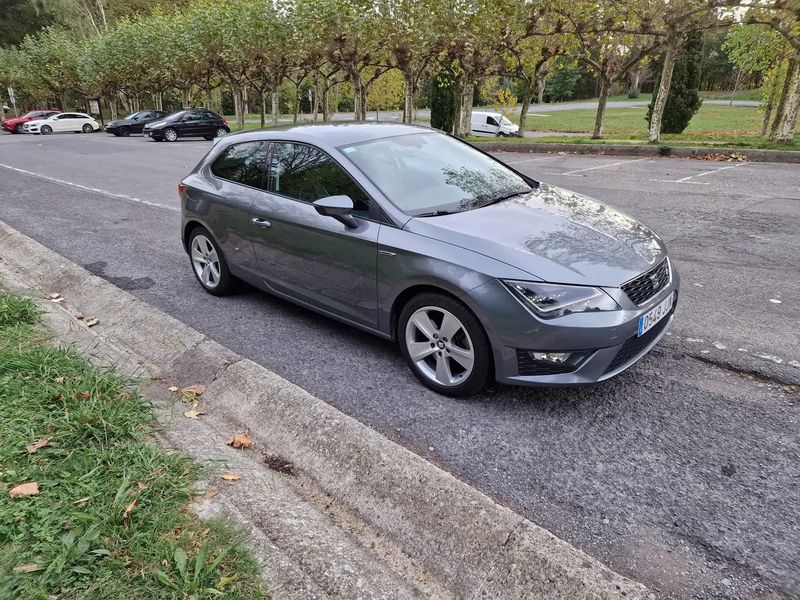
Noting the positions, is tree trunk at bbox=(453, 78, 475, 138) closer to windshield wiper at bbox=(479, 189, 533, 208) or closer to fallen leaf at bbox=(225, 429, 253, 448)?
windshield wiper at bbox=(479, 189, 533, 208)

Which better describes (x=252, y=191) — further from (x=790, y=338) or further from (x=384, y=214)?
(x=790, y=338)

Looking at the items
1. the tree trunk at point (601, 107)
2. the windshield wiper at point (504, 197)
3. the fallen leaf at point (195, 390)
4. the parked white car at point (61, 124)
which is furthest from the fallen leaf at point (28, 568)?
the parked white car at point (61, 124)

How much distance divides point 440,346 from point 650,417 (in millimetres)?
1242

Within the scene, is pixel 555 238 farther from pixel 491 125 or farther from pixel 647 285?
pixel 491 125

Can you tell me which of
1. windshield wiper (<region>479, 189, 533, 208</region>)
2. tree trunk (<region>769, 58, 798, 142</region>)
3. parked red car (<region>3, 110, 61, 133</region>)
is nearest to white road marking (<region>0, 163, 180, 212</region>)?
windshield wiper (<region>479, 189, 533, 208</region>)

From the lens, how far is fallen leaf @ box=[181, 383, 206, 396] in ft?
→ 11.3

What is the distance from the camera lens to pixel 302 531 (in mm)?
2234

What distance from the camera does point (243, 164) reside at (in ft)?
15.3

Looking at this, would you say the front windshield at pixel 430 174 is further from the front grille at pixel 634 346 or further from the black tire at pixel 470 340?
the front grille at pixel 634 346

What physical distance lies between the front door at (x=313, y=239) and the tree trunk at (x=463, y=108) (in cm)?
1878

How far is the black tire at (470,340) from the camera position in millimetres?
3078

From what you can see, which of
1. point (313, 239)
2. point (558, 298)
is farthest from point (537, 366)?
point (313, 239)

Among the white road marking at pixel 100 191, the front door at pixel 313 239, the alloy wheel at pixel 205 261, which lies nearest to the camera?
the front door at pixel 313 239

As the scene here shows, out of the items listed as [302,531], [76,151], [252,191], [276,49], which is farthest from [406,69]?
[302,531]
